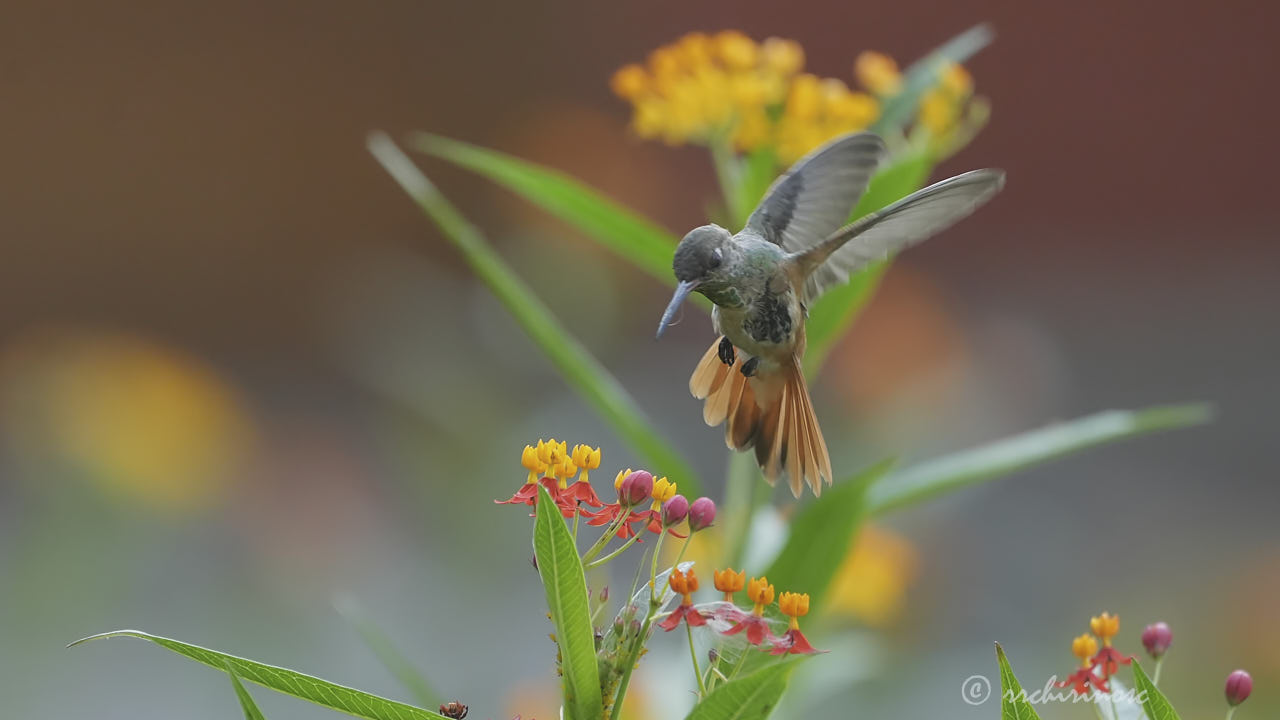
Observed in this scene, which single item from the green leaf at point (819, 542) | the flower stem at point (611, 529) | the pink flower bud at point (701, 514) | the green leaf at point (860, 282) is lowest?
the flower stem at point (611, 529)

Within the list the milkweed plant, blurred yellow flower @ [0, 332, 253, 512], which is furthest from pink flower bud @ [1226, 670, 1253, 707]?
blurred yellow flower @ [0, 332, 253, 512]

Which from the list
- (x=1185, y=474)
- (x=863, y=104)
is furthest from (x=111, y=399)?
(x=1185, y=474)

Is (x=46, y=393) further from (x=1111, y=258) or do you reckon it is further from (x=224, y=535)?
(x=1111, y=258)

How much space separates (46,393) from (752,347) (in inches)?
82.4

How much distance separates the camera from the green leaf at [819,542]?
885 mm

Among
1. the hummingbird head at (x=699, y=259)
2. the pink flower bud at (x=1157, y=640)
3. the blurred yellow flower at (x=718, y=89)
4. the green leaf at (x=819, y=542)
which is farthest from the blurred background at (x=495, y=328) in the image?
the pink flower bud at (x=1157, y=640)

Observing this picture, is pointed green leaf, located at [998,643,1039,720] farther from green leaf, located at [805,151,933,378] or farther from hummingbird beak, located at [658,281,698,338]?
green leaf, located at [805,151,933,378]

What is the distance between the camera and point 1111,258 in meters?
4.41

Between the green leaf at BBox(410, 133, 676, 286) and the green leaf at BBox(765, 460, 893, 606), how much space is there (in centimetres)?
24

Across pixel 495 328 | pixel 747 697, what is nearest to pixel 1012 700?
pixel 747 697

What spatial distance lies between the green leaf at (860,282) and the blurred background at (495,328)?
1.22 meters

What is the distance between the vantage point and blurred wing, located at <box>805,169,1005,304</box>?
0.66 m

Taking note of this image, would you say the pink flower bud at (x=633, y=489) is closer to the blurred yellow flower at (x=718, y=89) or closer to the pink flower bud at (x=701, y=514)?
the pink flower bud at (x=701, y=514)

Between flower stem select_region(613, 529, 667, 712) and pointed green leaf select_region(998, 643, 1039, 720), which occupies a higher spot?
flower stem select_region(613, 529, 667, 712)
